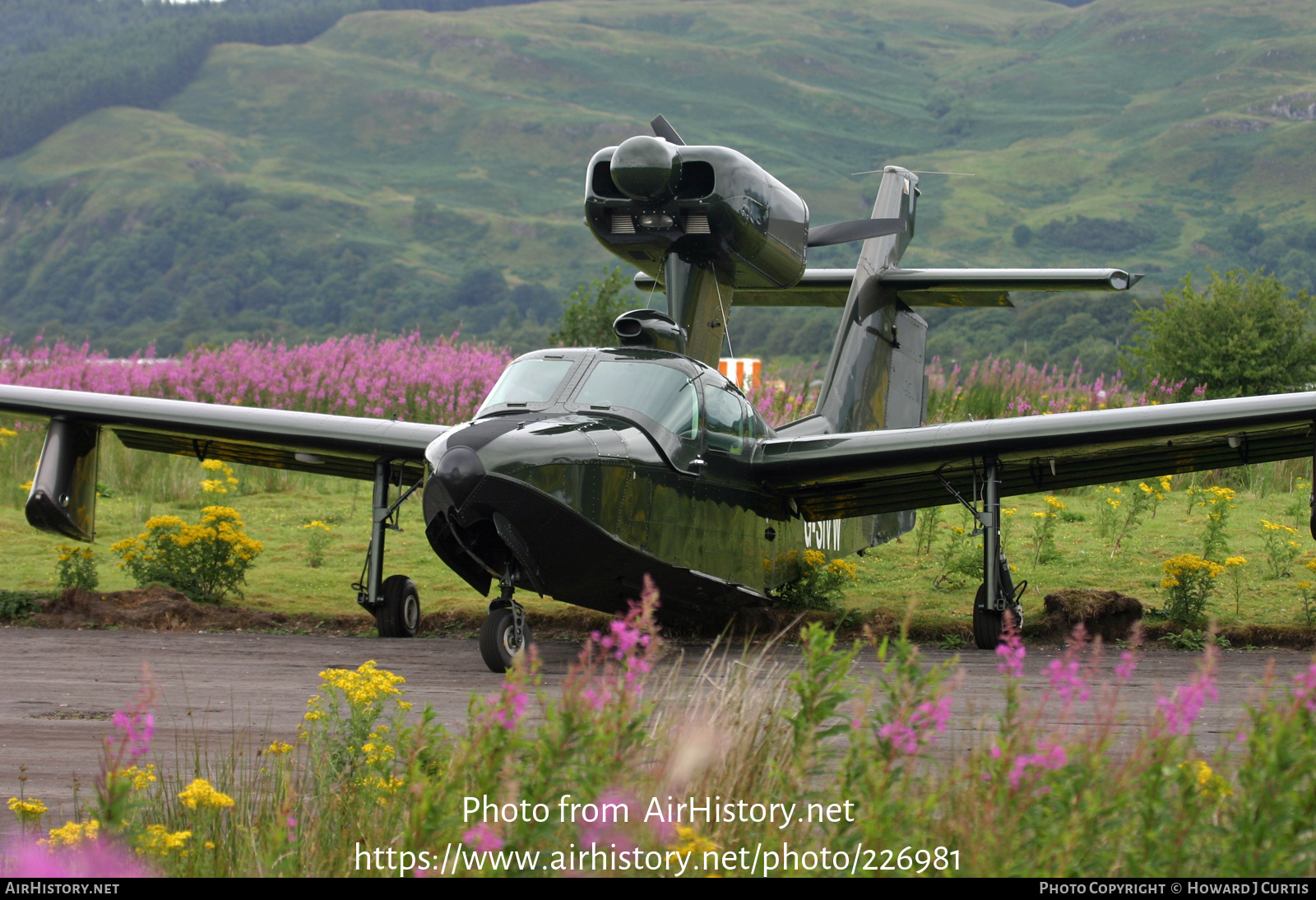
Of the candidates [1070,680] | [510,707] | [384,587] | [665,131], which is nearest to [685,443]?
[384,587]

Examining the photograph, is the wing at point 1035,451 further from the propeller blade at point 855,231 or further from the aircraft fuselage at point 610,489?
the propeller blade at point 855,231

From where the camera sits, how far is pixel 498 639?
380 inches

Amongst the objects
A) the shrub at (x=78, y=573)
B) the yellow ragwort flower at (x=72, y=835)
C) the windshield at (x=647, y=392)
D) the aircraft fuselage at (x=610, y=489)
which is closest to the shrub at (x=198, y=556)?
the shrub at (x=78, y=573)

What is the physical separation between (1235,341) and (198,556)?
18556 millimetres

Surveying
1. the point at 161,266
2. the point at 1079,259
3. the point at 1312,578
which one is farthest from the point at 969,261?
the point at 1312,578

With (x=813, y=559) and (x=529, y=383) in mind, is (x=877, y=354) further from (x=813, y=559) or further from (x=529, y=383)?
(x=529, y=383)

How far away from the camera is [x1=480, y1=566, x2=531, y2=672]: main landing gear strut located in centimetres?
966

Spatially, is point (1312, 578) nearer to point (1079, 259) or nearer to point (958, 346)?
point (958, 346)

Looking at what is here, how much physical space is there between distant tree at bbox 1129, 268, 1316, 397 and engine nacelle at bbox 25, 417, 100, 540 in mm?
18976

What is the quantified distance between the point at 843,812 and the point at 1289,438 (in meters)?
9.03

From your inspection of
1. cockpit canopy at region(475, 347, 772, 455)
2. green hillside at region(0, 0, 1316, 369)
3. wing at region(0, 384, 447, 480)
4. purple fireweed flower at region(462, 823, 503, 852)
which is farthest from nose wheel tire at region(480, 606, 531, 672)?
green hillside at region(0, 0, 1316, 369)

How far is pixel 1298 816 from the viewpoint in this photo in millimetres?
3900

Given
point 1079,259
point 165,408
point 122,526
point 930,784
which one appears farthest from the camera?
point 1079,259

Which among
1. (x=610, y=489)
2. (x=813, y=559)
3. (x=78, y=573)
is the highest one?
(x=610, y=489)
